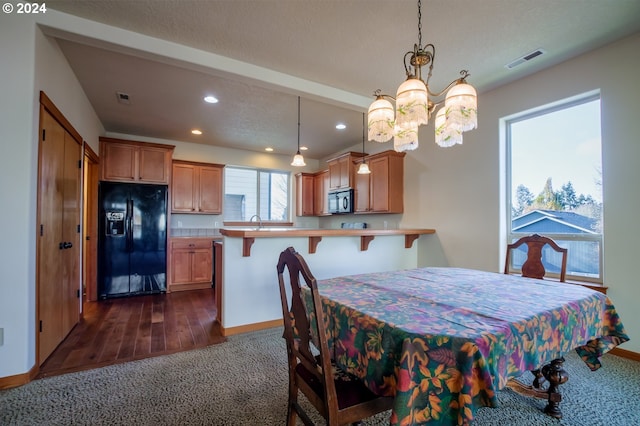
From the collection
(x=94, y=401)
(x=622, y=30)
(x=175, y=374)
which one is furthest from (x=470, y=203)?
(x=94, y=401)

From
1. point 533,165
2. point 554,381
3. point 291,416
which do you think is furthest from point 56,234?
point 533,165

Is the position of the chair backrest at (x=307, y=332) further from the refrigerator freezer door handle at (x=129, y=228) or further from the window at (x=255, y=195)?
the window at (x=255, y=195)

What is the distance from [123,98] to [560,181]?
5133 millimetres

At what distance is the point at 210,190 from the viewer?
5668mm

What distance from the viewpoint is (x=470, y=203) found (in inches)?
146

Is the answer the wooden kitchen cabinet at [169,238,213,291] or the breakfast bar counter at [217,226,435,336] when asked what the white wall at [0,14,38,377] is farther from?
the wooden kitchen cabinet at [169,238,213,291]

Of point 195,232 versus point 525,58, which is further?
point 195,232

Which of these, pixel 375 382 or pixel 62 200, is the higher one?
pixel 62 200

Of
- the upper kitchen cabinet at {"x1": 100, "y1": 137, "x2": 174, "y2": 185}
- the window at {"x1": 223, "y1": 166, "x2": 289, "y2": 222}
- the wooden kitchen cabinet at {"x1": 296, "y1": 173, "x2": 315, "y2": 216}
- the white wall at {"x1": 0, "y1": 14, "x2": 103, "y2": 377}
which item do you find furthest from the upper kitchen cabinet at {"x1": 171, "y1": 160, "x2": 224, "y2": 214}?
the white wall at {"x1": 0, "y1": 14, "x2": 103, "y2": 377}

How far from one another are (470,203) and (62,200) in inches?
174

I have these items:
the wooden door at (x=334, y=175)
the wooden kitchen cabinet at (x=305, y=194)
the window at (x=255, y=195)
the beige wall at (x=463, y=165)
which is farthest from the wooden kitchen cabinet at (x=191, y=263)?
the wooden door at (x=334, y=175)

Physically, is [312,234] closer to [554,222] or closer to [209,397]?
[209,397]

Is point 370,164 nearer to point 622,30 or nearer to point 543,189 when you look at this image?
point 543,189

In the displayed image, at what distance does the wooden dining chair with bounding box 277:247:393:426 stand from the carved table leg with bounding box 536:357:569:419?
3.95 ft
